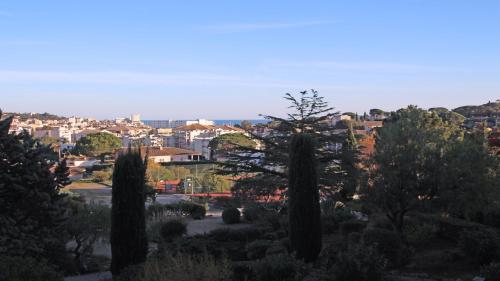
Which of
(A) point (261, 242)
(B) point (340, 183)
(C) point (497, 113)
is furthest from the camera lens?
(C) point (497, 113)

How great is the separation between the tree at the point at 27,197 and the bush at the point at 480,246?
8338mm

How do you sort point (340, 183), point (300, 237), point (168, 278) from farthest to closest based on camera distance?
point (340, 183) < point (300, 237) < point (168, 278)

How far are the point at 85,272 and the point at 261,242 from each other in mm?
4869

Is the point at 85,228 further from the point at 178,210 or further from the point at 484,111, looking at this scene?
the point at 484,111

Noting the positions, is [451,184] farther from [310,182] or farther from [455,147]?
[310,182]

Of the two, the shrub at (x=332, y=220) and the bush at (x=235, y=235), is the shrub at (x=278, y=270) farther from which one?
the shrub at (x=332, y=220)

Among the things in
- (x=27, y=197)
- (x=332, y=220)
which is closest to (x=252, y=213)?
(x=332, y=220)

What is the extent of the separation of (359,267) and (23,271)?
5.09m

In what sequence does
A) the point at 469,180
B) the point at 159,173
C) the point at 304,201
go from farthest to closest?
the point at 159,173
the point at 469,180
the point at 304,201

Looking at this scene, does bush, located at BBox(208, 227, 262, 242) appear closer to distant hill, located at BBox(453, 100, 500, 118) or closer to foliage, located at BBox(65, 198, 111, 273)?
foliage, located at BBox(65, 198, 111, 273)

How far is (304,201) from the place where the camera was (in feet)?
39.2

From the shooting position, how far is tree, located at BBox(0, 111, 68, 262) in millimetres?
9882

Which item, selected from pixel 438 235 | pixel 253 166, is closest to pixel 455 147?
pixel 438 235

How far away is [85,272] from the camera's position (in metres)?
14.2
